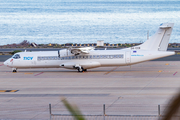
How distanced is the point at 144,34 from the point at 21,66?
123911mm

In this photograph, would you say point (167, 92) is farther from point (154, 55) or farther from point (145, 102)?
point (154, 55)

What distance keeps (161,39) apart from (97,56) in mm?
6473

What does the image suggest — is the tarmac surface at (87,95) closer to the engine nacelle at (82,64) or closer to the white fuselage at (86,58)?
the white fuselage at (86,58)

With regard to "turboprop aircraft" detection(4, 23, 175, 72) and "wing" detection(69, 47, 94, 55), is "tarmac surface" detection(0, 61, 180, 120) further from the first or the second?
"wing" detection(69, 47, 94, 55)

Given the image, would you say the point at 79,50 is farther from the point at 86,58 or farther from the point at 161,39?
the point at 161,39

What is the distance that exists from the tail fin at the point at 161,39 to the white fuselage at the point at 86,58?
0.79 m

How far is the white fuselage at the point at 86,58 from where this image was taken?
2577 centimetres

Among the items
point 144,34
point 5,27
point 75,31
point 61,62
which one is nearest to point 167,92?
point 61,62

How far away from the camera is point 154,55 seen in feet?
83.4

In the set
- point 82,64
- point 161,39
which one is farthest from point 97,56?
point 161,39

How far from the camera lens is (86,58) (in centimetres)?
2734

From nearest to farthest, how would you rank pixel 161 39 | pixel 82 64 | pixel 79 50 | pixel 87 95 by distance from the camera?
pixel 87 95
pixel 161 39
pixel 79 50
pixel 82 64

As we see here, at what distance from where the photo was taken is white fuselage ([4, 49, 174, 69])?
25.8 metres

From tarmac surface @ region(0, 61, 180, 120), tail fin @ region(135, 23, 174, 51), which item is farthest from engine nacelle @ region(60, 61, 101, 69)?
tail fin @ region(135, 23, 174, 51)
